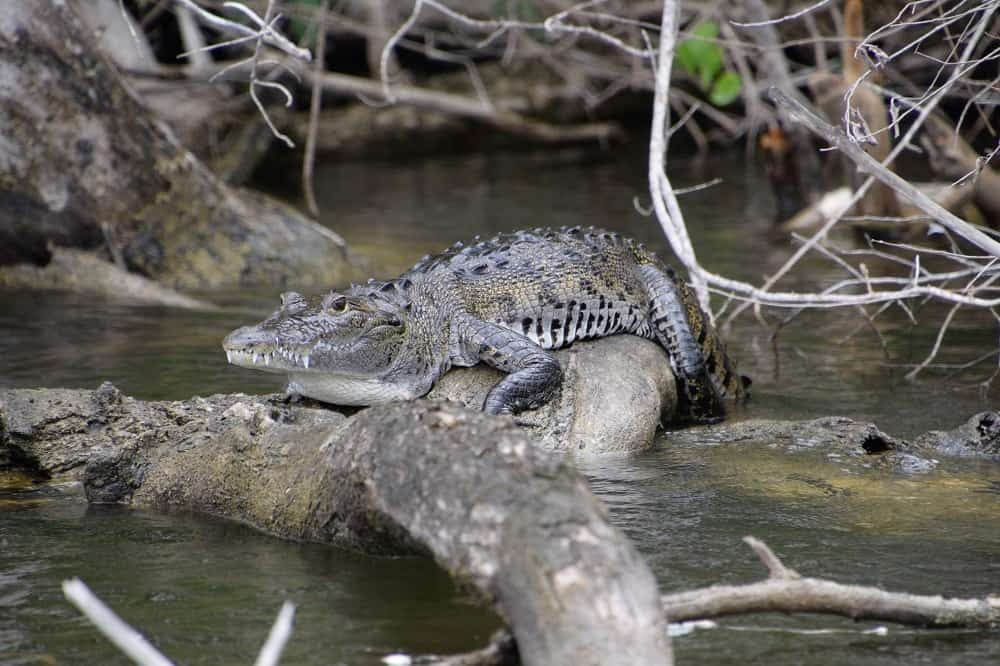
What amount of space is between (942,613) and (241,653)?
2031 millimetres

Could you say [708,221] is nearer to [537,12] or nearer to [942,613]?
[537,12]

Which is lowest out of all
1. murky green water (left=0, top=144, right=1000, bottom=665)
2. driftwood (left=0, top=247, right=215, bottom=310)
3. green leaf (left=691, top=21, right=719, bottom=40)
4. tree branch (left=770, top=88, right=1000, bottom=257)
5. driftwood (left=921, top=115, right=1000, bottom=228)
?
murky green water (left=0, top=144, right=1000, bottom=665)

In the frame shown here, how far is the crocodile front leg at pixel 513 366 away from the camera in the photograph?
227 inches

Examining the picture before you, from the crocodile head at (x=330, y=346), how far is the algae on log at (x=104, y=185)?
15.3ft

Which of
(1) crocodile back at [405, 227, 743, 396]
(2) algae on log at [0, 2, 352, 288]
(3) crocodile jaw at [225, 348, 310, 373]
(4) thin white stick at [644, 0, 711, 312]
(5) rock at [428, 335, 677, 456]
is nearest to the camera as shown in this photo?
(3) crocodile jaw at [225, 348, 310, 373]

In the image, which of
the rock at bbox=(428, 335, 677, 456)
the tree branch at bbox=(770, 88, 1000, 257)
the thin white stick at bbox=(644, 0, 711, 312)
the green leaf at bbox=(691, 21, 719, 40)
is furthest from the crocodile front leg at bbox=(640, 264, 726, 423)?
the green leaf at bbox=(691, 21, 719, 40)

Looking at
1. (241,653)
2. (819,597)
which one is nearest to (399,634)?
(241,653)

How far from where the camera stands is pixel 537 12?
49.7ft

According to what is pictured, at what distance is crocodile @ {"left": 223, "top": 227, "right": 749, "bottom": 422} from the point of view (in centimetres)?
544

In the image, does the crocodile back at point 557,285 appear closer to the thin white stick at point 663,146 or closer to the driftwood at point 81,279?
the thin white stick at point 663,146

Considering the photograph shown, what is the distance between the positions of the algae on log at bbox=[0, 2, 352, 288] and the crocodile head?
4654mm

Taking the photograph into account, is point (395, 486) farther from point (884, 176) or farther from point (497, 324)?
point (497, 324)

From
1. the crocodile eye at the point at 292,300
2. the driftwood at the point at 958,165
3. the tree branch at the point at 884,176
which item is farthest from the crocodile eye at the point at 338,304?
the driftwood at the point at 958,165

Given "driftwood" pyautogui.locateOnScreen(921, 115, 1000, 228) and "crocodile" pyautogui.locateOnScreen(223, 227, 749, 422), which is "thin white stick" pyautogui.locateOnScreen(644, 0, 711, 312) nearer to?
"crocodile" pyautogui.locateOnScreen(223, 227, 749, 422)
